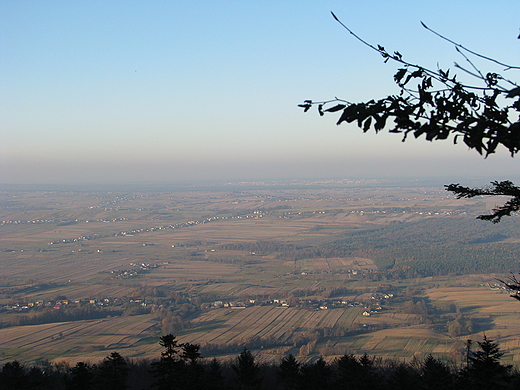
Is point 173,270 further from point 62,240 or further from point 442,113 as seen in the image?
point 442,113

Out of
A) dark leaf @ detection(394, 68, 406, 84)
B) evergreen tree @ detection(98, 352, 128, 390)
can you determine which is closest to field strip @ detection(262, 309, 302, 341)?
evergreen tree @ detection(98, 352, 128, 390)

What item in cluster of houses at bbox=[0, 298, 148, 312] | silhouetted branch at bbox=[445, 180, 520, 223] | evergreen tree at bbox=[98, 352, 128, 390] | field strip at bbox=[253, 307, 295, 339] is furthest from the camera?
cluster of houses at bbox=[0, 298, 148, 312]

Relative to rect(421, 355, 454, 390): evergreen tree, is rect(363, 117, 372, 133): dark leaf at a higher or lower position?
higher

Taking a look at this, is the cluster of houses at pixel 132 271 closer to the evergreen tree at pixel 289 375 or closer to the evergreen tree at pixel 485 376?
the evergreen tree at pixel 289 375

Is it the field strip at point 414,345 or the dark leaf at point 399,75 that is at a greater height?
the dark leaf at point 399,75

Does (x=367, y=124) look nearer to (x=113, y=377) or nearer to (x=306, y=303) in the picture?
(x=113, y=377)

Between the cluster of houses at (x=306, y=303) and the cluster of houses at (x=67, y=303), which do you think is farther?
the cluster of houses at (x=306, y=303)

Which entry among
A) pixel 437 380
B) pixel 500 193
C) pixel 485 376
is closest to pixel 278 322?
pixel 437 380

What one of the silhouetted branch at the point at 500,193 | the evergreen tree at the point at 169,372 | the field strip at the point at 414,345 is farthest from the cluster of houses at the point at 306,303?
the silhouetted branch at the point at 500,193

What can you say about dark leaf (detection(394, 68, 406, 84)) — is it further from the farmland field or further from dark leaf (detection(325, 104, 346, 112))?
the farmland field
